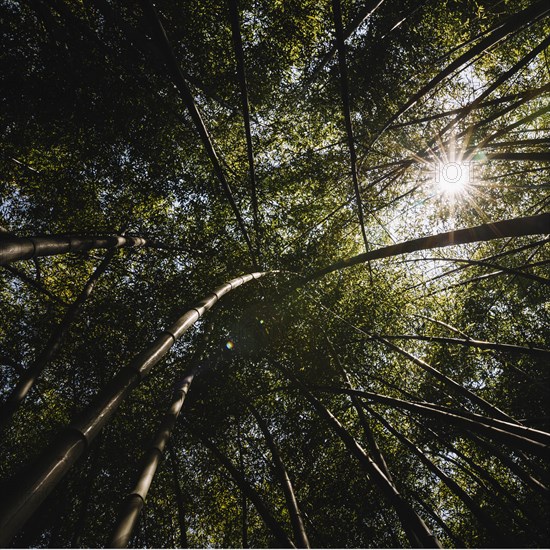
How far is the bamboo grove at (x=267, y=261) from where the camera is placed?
12.9ft

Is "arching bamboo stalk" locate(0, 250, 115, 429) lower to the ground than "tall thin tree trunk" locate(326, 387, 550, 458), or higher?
higher

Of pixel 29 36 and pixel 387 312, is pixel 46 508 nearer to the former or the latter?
pixel 387 312

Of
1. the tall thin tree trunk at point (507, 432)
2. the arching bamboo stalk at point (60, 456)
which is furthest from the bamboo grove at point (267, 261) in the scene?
the arching bamboo stalk at point (60, 456)

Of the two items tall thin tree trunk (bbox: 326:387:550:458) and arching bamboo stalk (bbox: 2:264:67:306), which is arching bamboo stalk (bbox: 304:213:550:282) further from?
arching bamboo stalk (bbox: 2:264:67:306)

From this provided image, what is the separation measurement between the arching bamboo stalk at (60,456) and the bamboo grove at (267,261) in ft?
7.85

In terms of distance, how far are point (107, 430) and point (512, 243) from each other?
23.0ft

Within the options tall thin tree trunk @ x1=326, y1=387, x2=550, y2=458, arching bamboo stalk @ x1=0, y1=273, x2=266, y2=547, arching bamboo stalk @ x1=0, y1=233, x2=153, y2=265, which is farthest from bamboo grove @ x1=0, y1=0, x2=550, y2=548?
arching bamboo stalk @ x1=0, y1=273, x2=266, y2=547

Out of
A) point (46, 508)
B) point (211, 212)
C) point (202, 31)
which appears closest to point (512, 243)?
point (211, 212)

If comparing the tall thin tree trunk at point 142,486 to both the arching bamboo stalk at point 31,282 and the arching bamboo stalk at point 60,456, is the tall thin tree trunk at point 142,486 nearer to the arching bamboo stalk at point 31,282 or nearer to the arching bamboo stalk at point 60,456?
the arching bamboo stalk at point 60,456

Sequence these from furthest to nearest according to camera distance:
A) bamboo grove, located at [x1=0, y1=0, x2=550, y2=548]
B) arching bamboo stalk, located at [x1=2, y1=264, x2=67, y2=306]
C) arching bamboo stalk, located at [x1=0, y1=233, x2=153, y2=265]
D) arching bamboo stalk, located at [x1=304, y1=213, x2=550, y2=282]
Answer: bamboo grove, located at [x1=0, y1=0, x2=550, y2=548] → arching bamboo stalk, located at [x1=2, y1=264, x2=67, y2=306] → arching bamboo stalk, located at [x1=0, y1=233, x2=153, y2=265] → arching bamboo stalk, located at [x1=304, y1=213, x2=550, y2=282]

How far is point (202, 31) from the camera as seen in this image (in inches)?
157

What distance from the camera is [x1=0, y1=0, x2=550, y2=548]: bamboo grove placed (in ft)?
12.9

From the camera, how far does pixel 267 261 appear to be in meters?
5.04

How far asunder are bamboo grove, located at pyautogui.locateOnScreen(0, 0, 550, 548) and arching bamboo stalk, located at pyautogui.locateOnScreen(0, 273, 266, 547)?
7.85ft
